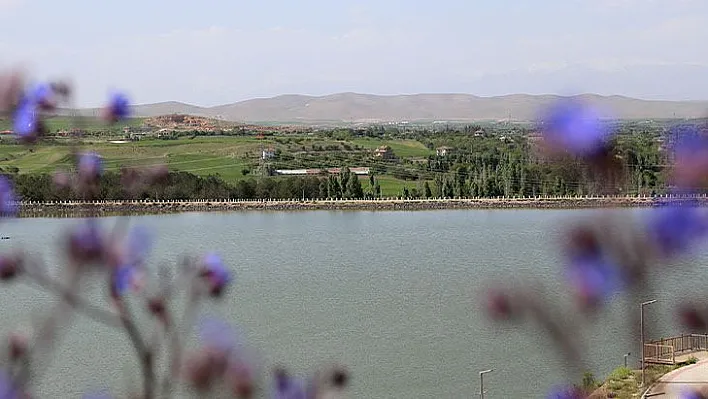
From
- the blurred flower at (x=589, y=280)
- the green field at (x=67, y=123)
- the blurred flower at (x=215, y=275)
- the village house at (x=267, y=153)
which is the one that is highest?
the green field at (x=67, y=123)

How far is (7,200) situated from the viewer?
87 centimetres

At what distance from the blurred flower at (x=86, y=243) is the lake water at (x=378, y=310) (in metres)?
0.02

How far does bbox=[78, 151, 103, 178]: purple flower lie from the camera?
86 cm

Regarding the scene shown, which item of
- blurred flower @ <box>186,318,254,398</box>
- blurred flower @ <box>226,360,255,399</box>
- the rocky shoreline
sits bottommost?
the rocky shoreline

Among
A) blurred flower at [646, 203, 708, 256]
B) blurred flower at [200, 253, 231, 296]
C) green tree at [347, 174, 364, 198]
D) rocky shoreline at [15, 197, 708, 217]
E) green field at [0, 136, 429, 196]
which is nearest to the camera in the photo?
blurred flower at [646, 203, 708, 256]

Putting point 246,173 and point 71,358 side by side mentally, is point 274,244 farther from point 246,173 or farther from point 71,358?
point 246,173

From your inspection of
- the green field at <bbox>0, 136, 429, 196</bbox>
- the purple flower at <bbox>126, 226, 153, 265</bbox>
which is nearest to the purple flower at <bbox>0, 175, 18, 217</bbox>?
the purple flower at <bbox>126, 226, 153, 265</bbox>

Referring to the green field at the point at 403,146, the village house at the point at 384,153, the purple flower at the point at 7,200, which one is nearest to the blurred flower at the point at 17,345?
the purple flower at the point at 7,200

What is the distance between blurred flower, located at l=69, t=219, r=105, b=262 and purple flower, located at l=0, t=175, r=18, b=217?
7cm

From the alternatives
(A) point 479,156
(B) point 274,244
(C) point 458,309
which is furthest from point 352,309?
(A) point 479,156

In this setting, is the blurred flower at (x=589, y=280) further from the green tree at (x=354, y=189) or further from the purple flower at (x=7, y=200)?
the green tree at (x=354, y=189)

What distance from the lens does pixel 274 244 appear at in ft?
76.6

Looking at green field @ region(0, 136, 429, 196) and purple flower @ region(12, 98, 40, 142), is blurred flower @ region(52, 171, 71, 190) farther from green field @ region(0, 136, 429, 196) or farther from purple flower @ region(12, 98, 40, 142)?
green field @ region(0, 136, 429, 196)

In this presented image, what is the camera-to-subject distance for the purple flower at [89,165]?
0.86 metres
